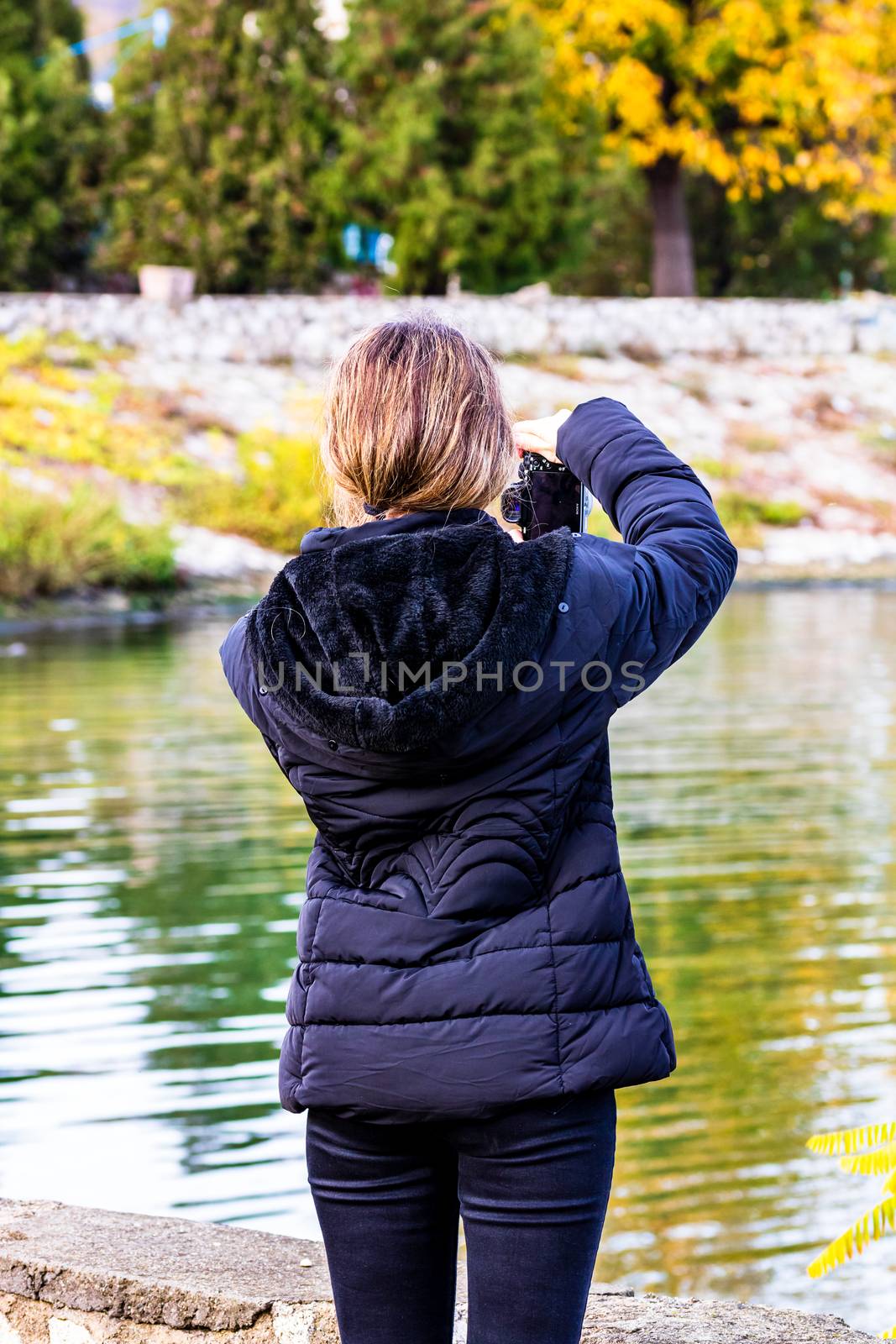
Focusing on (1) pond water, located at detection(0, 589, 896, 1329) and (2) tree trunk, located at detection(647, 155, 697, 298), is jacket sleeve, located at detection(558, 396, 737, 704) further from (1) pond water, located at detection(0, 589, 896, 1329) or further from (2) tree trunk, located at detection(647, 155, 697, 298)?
(2) tree trunk, located at detection(647, 155, 697, 298)

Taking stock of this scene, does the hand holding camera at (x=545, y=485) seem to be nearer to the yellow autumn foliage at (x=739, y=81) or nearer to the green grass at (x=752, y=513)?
the green grass at (x=752, y=513)

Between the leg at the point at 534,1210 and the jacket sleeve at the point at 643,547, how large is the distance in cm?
43

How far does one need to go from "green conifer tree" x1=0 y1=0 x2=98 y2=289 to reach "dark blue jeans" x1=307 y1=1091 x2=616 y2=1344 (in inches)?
982

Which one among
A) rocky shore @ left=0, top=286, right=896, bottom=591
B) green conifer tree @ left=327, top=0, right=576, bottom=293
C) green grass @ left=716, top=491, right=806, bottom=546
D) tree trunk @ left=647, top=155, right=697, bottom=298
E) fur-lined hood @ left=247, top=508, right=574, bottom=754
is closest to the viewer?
fur-lined hood @ left=247, top=508, right=574, bottom=754

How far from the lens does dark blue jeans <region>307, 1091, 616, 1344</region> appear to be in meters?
1.73

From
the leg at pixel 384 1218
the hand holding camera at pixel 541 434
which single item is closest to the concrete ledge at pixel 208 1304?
the leg at pixel 384 1218

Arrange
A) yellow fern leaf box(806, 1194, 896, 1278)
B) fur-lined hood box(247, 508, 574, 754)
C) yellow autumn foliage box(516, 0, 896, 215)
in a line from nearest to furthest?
fur-lined hood box(247, 508, 574, 754), yellow fern leaf box(806, 1194, 896, 1278), yellow autumn foliage box(516, 0, 896, 215)

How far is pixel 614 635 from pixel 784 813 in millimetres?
6532

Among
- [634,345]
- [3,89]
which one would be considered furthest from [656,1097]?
[3,89]

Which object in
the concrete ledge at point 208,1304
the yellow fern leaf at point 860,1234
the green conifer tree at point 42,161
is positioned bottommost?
the concrete ledge at point 208,1304

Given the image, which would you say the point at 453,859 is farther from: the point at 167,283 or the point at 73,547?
the point at 167,283

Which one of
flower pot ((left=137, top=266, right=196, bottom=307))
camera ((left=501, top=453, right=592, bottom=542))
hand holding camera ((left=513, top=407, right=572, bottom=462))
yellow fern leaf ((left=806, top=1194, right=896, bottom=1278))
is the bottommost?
yellow fern leaf ((left=806, top=1194, right=896, bottom=1278))

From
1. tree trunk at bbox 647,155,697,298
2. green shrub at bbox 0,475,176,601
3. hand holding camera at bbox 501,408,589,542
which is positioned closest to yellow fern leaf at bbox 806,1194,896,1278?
hand holding camera at bbox 501,408,589,542

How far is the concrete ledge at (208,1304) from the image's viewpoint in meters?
2.45
